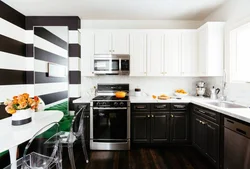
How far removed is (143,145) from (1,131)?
2353mm

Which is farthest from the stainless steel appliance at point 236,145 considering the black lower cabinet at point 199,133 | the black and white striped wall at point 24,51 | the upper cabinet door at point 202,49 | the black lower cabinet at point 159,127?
the black and white striped wall at point 24,51

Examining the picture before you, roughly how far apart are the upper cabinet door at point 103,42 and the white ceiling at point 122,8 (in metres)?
0.42

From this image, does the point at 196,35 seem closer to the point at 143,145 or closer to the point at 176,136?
the point at 176,136

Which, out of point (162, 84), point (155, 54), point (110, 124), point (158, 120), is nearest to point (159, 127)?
point (158, 120)

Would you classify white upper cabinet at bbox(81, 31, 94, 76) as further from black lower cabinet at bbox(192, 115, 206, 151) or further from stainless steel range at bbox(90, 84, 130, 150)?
black lower cabinet at bbox(192, 115, 206, 151)

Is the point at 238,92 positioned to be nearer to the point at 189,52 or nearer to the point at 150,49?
the point at 189,52

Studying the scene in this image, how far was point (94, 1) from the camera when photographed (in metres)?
2.78

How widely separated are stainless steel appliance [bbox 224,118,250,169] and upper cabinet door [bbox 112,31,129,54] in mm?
2246

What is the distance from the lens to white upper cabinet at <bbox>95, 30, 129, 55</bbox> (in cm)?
335

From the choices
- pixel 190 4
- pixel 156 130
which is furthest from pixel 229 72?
pixel 156 130

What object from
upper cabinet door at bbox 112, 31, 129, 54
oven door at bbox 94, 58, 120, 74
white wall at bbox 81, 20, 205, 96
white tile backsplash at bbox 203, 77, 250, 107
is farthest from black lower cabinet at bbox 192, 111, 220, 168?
upper cabinet door at bbox 112, 31, 129, 54

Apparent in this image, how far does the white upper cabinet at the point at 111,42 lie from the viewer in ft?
11.0

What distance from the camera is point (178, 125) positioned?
→ 3037 mm

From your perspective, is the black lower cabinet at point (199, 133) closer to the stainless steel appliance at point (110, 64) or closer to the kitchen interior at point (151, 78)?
the kitchen interior at point (151, 78)
